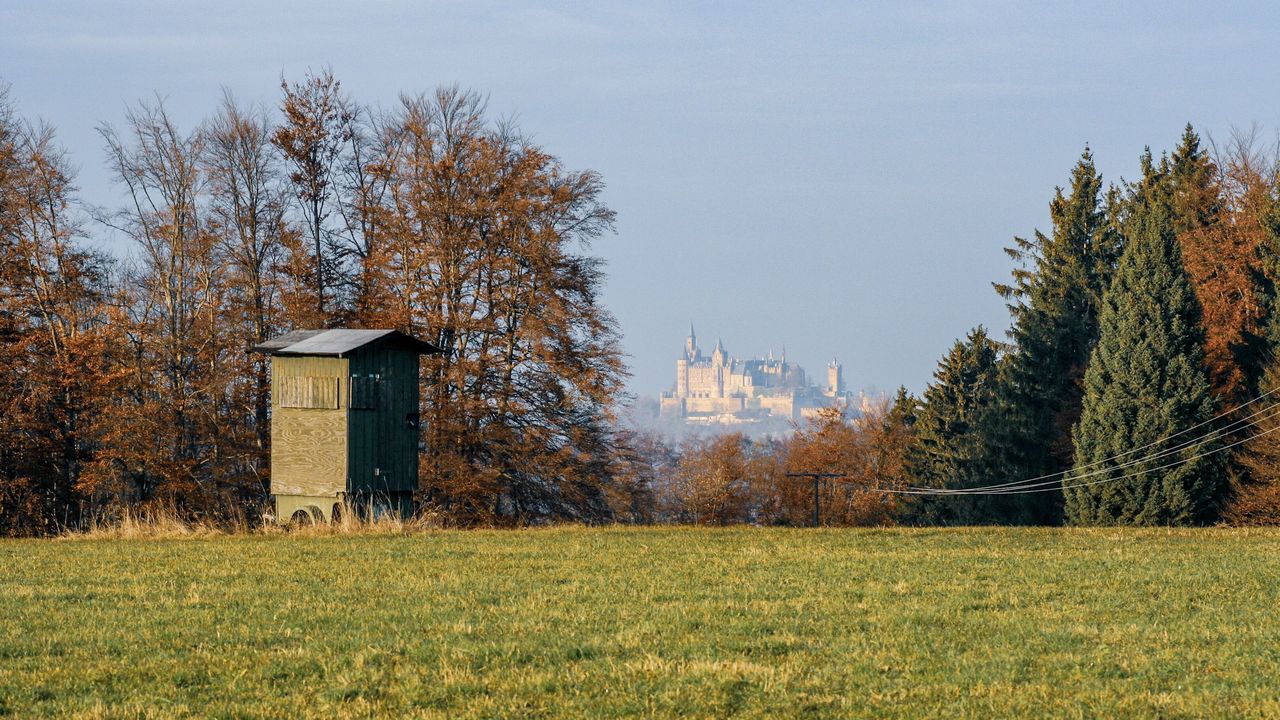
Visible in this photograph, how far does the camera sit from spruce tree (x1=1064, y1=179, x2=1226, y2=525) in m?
36.3

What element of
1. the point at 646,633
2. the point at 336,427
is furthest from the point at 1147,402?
the point at 646,633

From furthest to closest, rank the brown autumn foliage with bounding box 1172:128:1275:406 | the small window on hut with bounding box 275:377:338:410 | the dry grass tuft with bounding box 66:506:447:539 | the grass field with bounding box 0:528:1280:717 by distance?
the brown autumn foliage with bounding box 1172:128:1275:406, the small window on hut with bounding box 275:377:338:410, the dry grass tuft with bounding box 66:506:447:539, the grass field with bounding box 0:528:1280:717

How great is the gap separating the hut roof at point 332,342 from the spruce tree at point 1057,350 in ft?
90.5

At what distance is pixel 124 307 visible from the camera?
34062mm

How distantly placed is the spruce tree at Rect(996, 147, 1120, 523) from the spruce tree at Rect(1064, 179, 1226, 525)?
21.0ft

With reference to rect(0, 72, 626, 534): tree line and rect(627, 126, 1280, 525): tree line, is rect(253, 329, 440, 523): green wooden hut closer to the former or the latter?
rect(0, 72, 626, 534): tree line

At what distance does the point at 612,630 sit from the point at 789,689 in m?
2.41

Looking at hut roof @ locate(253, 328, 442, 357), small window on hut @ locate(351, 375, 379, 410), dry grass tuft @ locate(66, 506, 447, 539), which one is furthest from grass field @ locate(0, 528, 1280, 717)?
hut roof @ locate(253, 328, 442, 357)

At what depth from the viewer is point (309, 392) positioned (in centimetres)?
2314

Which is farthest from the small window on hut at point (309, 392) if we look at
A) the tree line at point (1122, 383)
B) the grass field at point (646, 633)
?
the tree line at point (1122, 383)

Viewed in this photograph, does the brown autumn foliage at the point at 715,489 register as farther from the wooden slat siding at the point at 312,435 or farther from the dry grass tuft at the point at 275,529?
the dry grass tuft at the point at 275,529

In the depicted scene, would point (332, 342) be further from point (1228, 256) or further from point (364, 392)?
point (1228, 256)

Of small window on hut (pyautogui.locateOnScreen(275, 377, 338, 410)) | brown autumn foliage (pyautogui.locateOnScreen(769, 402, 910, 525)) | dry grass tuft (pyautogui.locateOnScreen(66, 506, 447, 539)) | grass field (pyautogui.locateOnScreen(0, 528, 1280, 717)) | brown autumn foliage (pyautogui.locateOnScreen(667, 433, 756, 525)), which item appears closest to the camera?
grass field (pyautogui.locateOnScreen(0, 528, 1280, 717))

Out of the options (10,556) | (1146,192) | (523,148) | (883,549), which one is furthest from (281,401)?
(1146,192)
